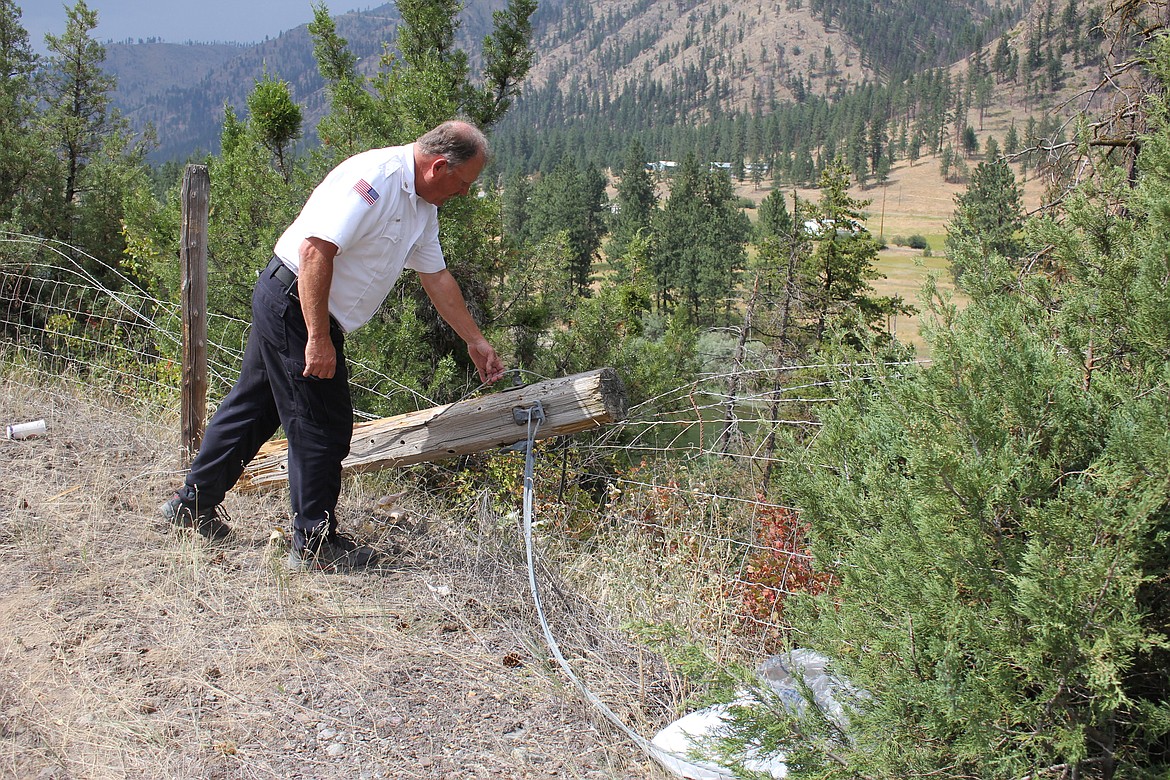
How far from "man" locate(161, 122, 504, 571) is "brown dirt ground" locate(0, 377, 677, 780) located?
25 cm

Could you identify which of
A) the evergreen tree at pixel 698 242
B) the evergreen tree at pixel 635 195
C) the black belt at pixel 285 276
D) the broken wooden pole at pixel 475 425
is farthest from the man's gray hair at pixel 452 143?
the evergreen tree at pixel 635 195

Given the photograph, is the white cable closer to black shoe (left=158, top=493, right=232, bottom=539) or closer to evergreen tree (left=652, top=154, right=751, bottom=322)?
black shoe (left=158, top=493, right=232, bottom=539)

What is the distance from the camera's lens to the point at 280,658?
2.92 meters

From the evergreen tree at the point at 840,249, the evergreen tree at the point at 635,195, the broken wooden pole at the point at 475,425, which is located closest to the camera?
the broken wooden pole at the point at 475,425

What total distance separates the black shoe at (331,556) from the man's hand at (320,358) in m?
0.74

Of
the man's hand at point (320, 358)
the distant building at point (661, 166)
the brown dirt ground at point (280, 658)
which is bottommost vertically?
the brown dirt ground at point (280, 658)

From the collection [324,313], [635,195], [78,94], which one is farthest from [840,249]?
[635,195]

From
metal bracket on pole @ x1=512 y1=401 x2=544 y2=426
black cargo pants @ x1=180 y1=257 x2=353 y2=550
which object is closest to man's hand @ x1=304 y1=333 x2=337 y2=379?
black cargo pants @ x1=180 y1=257 x2=353 y2=550

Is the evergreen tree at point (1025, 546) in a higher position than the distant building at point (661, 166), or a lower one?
lower

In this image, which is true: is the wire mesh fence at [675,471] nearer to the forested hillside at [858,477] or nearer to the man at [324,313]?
the forested hillside at [858,477]

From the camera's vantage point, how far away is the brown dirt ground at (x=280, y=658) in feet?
8.07

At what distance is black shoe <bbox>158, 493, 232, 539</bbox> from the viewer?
3.74 meters

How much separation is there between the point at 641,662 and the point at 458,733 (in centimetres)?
68

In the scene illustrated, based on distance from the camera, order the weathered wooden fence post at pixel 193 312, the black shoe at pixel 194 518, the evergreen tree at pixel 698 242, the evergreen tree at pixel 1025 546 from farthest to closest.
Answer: the evergreen tree at pixel 698 242
the weathered wooden fence post at pixel 193 312
the black shoe at pixel 194 518
the evergreen tree at pixel 1025 546
